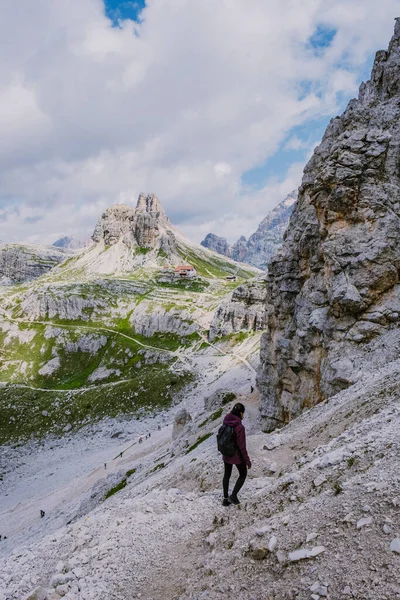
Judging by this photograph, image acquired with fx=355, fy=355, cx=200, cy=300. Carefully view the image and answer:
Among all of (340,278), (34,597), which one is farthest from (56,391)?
(34,597)

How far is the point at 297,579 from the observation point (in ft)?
26.9

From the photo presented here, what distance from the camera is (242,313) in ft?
422

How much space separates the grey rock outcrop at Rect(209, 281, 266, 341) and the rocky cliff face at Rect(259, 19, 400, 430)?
7752cm

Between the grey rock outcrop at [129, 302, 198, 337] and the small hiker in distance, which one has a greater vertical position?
the small hiker in distance

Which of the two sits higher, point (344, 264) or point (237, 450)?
point (344, 264)

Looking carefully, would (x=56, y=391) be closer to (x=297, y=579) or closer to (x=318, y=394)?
(x=318, y=394)

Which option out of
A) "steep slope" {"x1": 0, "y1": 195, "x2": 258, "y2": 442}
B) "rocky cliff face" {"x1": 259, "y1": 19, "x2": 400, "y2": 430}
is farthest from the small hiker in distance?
"steep slope" {"x1": 0, "y1": 195, "x2": 258, "y2": 442}

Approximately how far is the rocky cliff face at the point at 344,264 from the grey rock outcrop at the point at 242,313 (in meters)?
77.5

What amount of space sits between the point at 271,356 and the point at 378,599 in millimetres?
42865

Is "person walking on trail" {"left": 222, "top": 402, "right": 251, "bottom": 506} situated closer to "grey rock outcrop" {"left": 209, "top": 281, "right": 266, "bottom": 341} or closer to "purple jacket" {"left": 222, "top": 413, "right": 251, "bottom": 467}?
"purple jacket" {"left": 222, "top": 413, "right": 251, "bottom": 467}

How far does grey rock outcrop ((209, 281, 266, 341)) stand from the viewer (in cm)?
12544

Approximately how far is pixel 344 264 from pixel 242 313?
312 feet

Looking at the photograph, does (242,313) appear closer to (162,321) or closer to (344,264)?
(162,321)

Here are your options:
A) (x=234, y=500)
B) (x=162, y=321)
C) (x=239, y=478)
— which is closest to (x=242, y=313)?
(x=162, y=321)
